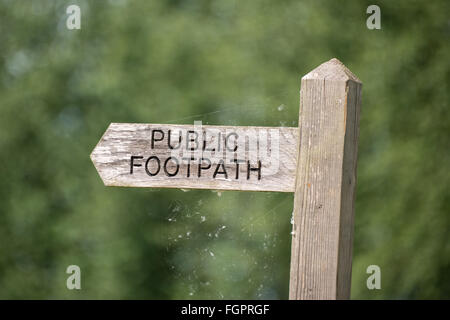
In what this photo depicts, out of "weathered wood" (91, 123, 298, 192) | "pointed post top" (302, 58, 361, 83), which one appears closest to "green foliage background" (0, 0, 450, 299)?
"weathered wood" (91, 123, 298, 192)

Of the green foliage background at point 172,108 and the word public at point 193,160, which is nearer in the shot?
the word public at point 193,160

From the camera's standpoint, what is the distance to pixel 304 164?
105 centimetres

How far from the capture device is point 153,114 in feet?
10.3

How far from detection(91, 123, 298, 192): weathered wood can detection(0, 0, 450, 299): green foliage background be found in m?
1.79

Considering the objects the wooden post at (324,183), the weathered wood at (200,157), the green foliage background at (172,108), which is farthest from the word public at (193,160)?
the green foliage background at (172,108)

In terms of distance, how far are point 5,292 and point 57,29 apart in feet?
5.98

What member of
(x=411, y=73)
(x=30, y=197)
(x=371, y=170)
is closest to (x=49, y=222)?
(x=30, y=197)

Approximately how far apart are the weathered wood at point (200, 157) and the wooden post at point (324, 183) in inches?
1.9

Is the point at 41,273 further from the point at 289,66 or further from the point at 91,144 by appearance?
the point at 289,66

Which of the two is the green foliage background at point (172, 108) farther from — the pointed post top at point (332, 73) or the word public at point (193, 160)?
the pointed post top at point (332, 73)

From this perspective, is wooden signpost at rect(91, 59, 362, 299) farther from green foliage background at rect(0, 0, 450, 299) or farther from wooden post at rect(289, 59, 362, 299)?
green foliage background at rect(0, 0, 450, 299)

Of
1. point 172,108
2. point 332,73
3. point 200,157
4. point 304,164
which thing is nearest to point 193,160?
point 200,157

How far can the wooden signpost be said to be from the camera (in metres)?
1.04

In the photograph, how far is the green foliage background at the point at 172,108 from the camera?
309 centimetres
